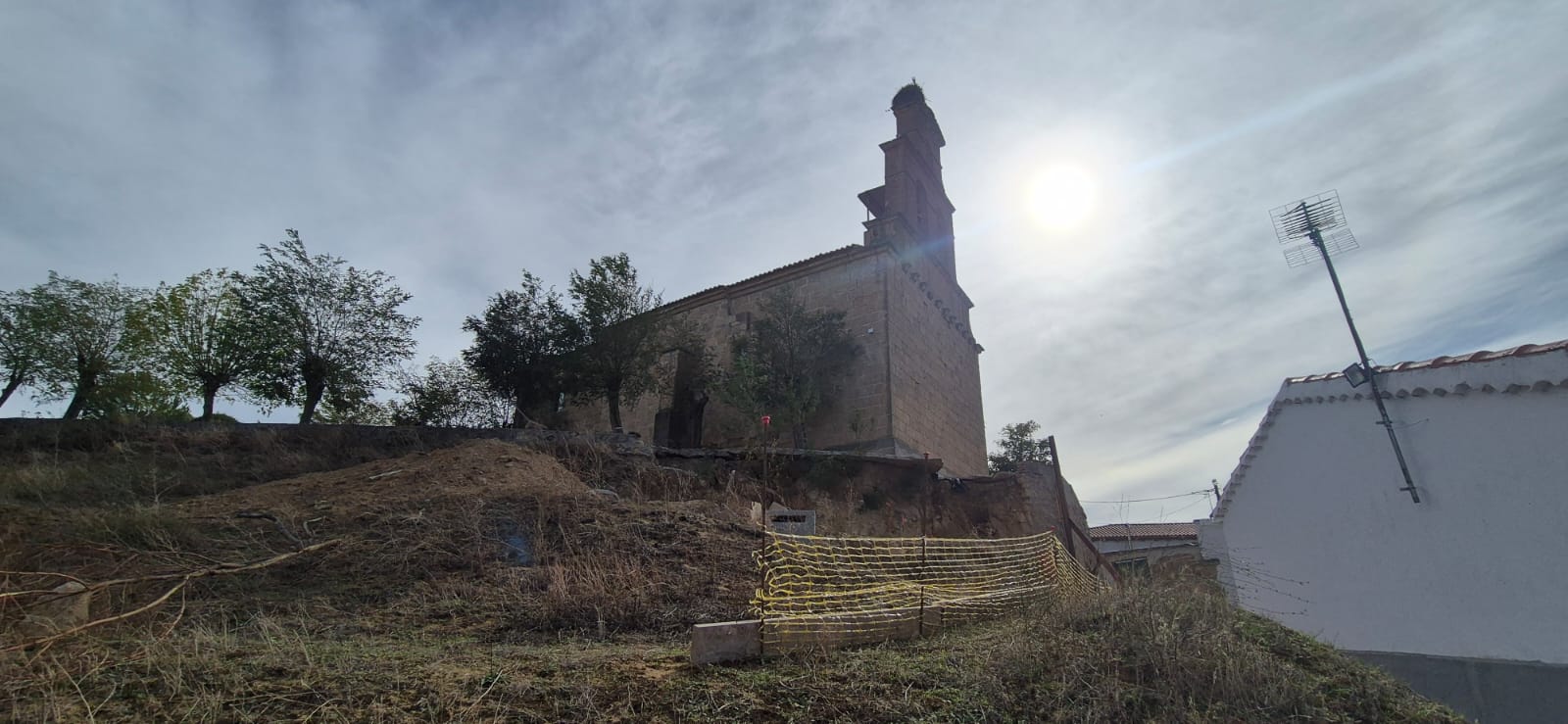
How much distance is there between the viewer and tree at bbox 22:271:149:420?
18.8 m

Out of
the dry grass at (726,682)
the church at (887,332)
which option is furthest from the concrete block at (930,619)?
the church at (887,332)

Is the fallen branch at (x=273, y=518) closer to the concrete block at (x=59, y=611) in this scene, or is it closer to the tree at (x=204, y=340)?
the concrete block at (x=59, y=611)

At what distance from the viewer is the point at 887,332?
1912 cm

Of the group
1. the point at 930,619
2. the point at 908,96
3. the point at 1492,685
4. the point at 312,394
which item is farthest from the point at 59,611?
the point at 908,96

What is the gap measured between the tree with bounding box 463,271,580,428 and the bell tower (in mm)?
9082

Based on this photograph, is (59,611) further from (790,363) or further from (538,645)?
(790,363)

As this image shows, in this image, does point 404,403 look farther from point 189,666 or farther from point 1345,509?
point 1345,509

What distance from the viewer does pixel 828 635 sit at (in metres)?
4.69

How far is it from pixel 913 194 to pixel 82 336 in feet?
77.5

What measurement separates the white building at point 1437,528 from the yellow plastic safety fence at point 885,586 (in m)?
3.82

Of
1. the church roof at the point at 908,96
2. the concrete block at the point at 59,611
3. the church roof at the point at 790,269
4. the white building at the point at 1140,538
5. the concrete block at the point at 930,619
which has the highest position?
the church roof at the point at 908,96

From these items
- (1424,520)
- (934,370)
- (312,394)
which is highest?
(934,370)

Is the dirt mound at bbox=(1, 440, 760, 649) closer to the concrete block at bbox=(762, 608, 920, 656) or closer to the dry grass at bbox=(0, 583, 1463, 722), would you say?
the dry grass at bbox=(0, 583, 1463, 722)

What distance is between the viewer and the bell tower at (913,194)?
2103 centimetres
